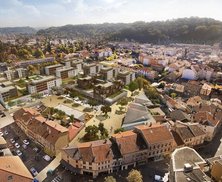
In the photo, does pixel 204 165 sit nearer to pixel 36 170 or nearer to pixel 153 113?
pixel 153 113

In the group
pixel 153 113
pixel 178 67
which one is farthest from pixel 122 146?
pixel 178 67

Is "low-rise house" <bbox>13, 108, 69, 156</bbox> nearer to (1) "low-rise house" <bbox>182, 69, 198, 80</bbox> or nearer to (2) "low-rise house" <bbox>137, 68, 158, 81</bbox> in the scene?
(2) "low-rise house" <bbox>137, 68, 158, 81</bbox>

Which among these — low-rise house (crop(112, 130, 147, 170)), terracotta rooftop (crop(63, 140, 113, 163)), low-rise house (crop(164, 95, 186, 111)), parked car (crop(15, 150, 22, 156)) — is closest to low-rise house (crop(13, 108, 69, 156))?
parked car (crop(15, 150, 22, 156))

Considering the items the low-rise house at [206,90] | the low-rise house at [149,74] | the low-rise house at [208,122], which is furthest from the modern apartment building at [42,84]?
the low-rise house at [206,90]

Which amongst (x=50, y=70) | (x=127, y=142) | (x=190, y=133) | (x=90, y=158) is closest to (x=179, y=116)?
(x=190, y=133)

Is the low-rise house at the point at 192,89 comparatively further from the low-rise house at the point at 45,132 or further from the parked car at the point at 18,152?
the parked car at the point at 18,152
